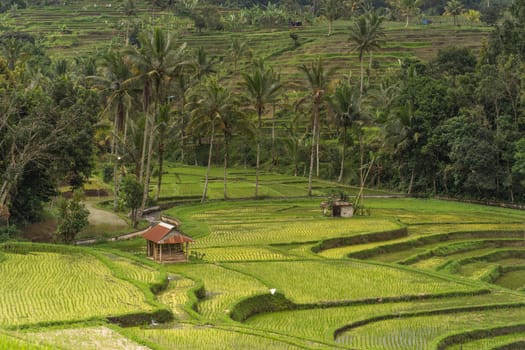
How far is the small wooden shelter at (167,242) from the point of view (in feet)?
85.8

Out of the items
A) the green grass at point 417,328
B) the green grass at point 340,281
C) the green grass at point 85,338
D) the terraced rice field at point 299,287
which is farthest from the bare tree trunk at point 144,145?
the green grass at point 85,338

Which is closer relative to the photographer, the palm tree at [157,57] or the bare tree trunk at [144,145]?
the palm tree at [157,57]

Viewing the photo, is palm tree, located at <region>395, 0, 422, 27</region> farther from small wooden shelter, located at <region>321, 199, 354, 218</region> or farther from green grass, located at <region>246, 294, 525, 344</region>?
green grass, located at <region>246, 294, 525, 344</region>

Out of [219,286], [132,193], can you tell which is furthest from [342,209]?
[219,286]

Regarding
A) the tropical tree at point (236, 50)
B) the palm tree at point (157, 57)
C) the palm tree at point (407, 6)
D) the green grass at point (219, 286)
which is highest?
the palm tree at point (407, 6)

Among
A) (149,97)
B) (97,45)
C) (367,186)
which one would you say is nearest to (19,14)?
(97,45)

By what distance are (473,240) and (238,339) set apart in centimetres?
1906

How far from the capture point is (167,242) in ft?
85.9

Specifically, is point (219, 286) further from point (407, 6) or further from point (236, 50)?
point (407, 6)

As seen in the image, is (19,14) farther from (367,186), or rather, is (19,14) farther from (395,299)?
(395,299)

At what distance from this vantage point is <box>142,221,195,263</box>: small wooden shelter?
85.8ft

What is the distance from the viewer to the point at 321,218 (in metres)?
37.9

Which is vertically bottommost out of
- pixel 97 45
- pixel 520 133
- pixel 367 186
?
pixel 367 186

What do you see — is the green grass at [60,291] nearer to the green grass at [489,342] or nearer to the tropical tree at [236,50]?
the green grass at [489,342]
